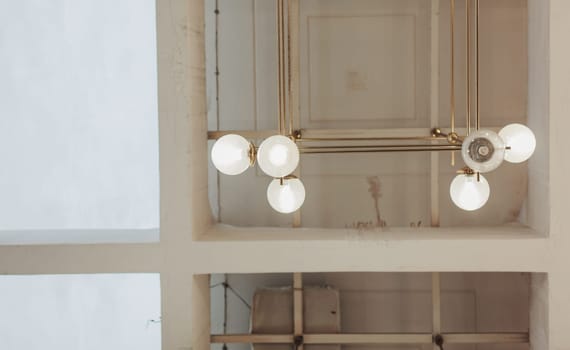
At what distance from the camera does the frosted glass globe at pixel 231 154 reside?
2.63m

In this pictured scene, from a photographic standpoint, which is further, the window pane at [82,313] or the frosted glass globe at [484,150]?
the window pane at [82,313]

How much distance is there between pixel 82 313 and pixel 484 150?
3.34 metres

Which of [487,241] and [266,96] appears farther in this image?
[266,96]

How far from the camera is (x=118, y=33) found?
4230 mm

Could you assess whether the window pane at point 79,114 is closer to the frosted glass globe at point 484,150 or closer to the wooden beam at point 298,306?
the wooden beam at point 298,306

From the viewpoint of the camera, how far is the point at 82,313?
14.9 feet

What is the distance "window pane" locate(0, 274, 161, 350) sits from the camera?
4.54 meters

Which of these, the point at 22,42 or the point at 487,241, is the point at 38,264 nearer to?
the point at 22,42

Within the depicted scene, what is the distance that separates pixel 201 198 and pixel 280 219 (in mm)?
779

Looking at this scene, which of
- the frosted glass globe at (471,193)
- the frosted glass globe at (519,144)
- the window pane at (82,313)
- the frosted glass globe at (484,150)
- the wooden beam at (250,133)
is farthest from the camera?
the window pane at (82,313)

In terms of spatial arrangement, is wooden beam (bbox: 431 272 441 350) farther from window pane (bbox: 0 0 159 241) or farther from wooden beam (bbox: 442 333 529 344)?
window pane (bbox: 0 0 159 241)

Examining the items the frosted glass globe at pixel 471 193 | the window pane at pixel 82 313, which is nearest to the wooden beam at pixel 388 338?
the window pane at pixel 82 313

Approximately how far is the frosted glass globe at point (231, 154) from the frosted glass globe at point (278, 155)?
0.16m

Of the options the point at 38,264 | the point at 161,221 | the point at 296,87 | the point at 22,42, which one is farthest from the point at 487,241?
the point at 22,42
